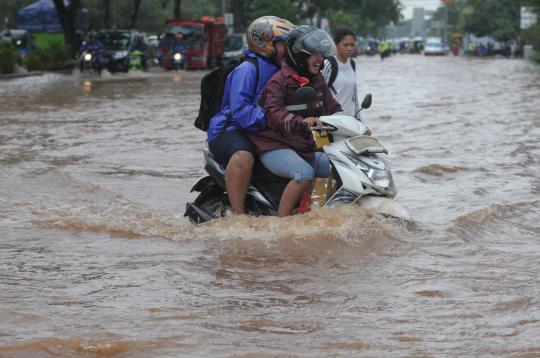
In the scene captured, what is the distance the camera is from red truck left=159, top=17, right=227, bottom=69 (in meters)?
45.0

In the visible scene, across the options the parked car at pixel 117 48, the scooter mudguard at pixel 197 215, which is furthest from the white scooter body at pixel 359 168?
the parked car at pixel 117 48

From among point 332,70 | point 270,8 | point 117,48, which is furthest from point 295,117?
point 270,8

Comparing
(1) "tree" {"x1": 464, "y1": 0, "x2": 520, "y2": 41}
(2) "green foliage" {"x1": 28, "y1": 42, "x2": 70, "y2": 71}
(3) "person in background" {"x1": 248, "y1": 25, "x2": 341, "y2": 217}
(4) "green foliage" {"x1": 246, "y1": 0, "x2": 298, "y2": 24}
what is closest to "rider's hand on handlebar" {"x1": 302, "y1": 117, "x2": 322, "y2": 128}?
(3) "person in background" {"x1": 248, "y1": 25, "x2": 341, "y2": 217}

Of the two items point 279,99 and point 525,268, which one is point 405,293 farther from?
point 279,99

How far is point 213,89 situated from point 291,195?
892 millimetres

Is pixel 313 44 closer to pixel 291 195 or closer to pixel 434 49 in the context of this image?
pixel 291 195

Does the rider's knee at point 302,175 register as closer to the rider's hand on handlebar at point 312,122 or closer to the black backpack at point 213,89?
the rider's hand on handlebar at point 312,122

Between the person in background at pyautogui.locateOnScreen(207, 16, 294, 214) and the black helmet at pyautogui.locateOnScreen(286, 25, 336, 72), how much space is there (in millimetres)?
137

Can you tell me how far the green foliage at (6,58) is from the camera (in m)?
36.2

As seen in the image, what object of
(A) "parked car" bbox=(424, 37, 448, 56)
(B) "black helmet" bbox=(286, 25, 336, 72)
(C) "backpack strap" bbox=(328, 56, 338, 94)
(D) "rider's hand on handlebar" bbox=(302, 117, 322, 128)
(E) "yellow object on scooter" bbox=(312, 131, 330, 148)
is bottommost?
(A) "parked car" bbox=(424, 37, 448, 56)

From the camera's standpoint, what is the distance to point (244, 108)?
7383mm

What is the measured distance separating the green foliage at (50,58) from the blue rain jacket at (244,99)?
34601mm

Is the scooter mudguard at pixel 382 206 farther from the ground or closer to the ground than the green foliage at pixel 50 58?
farther from the ground

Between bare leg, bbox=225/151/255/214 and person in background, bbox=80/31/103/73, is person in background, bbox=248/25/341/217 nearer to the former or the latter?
bare leg, bbox=225/151/255/214
